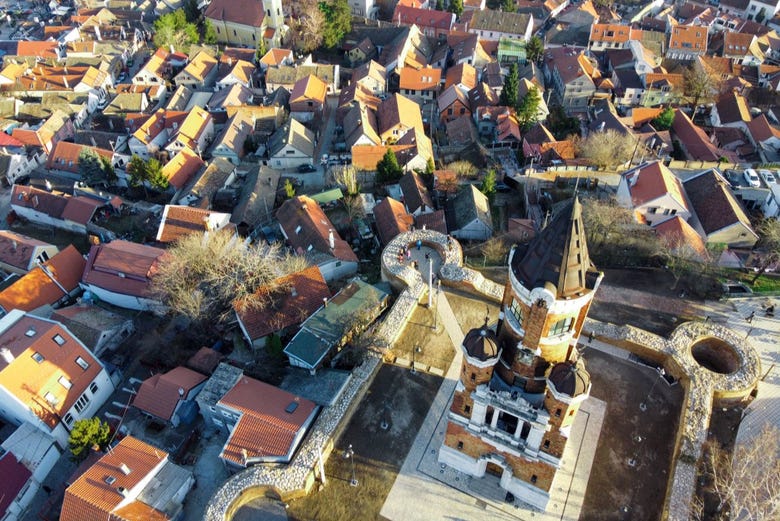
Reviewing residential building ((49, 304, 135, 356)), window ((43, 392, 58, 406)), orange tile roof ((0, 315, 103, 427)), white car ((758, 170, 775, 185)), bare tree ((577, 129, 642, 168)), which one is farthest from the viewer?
bare tree ((577, 129, 642, 168))

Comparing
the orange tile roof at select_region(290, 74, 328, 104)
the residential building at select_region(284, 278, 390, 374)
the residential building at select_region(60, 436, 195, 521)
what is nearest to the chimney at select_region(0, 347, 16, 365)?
the residential building at select_region(60, 436, 195, 521)

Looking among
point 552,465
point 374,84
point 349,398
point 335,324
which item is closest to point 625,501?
point 552,465

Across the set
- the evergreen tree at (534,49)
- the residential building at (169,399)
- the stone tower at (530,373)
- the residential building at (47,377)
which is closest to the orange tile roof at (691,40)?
the evergreen tree at (534,49)

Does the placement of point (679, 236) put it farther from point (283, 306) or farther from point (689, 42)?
point (689, 42)

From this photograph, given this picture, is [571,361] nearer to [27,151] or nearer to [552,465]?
[552,465]

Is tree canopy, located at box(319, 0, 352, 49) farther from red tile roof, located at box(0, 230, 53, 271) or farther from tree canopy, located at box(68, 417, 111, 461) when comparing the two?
tree canopy, located at box(68, 417, 111, 461)

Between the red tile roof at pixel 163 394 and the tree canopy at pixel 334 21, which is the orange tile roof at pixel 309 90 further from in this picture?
the red tile roof at pixel 163 394
